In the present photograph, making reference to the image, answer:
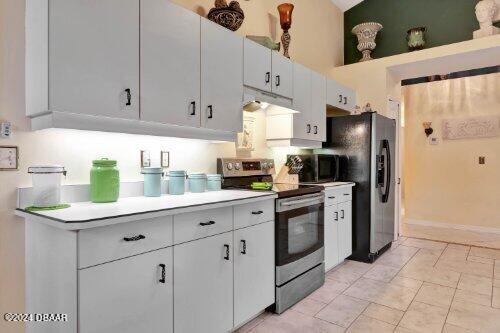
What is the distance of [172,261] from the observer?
5.36 ft

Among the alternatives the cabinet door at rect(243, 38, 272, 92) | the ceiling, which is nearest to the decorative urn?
the cabinet door at rect(243, 38, 272, 92)

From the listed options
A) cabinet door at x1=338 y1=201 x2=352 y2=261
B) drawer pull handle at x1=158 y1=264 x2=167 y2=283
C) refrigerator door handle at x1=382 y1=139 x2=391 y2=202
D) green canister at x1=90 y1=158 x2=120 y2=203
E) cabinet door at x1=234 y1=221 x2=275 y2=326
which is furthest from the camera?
refrigerator door handle at x1=382 y1=139 x2=391 y2=202

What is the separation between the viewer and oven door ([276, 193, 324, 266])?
7.83ft

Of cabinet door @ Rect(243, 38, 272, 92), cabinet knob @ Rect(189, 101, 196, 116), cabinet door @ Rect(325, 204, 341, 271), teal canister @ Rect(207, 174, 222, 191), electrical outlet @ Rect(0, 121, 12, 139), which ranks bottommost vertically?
cabinet door @ Rect(325, 204, 341, 271)

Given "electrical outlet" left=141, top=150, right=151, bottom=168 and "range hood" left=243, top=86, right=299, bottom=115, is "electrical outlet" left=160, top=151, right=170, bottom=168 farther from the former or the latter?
"range hood" left=243, top=86, right=299, bottom=115

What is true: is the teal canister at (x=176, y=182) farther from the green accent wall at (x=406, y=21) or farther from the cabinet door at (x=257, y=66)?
the green accent wall at (x=406, y=21)

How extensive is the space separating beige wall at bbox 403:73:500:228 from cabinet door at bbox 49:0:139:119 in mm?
5446

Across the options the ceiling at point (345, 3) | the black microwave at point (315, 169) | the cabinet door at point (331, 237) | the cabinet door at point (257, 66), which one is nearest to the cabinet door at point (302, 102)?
the black microwave at point (315, 169)

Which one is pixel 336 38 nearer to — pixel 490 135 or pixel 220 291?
pixel 490 135

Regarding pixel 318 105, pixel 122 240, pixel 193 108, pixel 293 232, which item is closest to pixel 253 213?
pixel 293 232

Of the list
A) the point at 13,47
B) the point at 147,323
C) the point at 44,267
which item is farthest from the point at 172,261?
the point at 13,47

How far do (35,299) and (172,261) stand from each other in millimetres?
714

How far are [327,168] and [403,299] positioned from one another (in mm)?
1574

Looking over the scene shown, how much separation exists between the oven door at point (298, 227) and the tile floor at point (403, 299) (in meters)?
0.42
